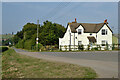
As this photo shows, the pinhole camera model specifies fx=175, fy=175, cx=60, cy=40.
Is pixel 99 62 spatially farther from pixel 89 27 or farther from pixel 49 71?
pixel 89 27

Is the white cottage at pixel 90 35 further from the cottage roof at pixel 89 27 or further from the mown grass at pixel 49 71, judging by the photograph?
the mown grass at pixel 49 71

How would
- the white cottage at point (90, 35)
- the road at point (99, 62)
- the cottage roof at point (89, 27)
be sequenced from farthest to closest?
the cottage roof at point (89, 27) < the white cottage at point (90, 35) < the road at point (99, 62)

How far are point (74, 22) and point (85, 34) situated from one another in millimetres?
6271

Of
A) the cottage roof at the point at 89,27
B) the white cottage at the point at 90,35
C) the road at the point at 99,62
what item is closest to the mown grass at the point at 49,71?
the road at the point at 99,62

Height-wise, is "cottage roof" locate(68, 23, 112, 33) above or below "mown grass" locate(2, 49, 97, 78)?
above

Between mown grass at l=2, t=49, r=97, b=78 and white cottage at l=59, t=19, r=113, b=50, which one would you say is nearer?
mown grass at l=2, t=49, r=97, b=78

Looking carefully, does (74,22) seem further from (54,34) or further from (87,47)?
Answer: (87,47)

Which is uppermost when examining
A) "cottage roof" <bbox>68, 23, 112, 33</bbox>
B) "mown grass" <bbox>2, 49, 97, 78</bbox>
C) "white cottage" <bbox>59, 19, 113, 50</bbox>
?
"cottage roof" <bbox>68, 23, 112, 33</bbox>

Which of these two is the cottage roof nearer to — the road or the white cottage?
the white cottage

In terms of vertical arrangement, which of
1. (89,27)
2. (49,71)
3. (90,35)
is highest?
(89,27)

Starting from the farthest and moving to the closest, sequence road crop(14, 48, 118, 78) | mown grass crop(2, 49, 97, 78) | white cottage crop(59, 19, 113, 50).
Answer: white cottage crop(59, 19, 113, 50), road crop(14, 48, 118, 78), mown grass crop(2, 49, 97, 78)

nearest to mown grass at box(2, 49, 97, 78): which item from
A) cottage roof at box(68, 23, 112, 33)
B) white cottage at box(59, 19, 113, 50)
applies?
white cottage at box(59, 19, 113, 50)

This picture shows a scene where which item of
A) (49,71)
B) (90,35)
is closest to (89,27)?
(90,35)

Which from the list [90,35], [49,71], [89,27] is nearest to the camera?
[49,71]
